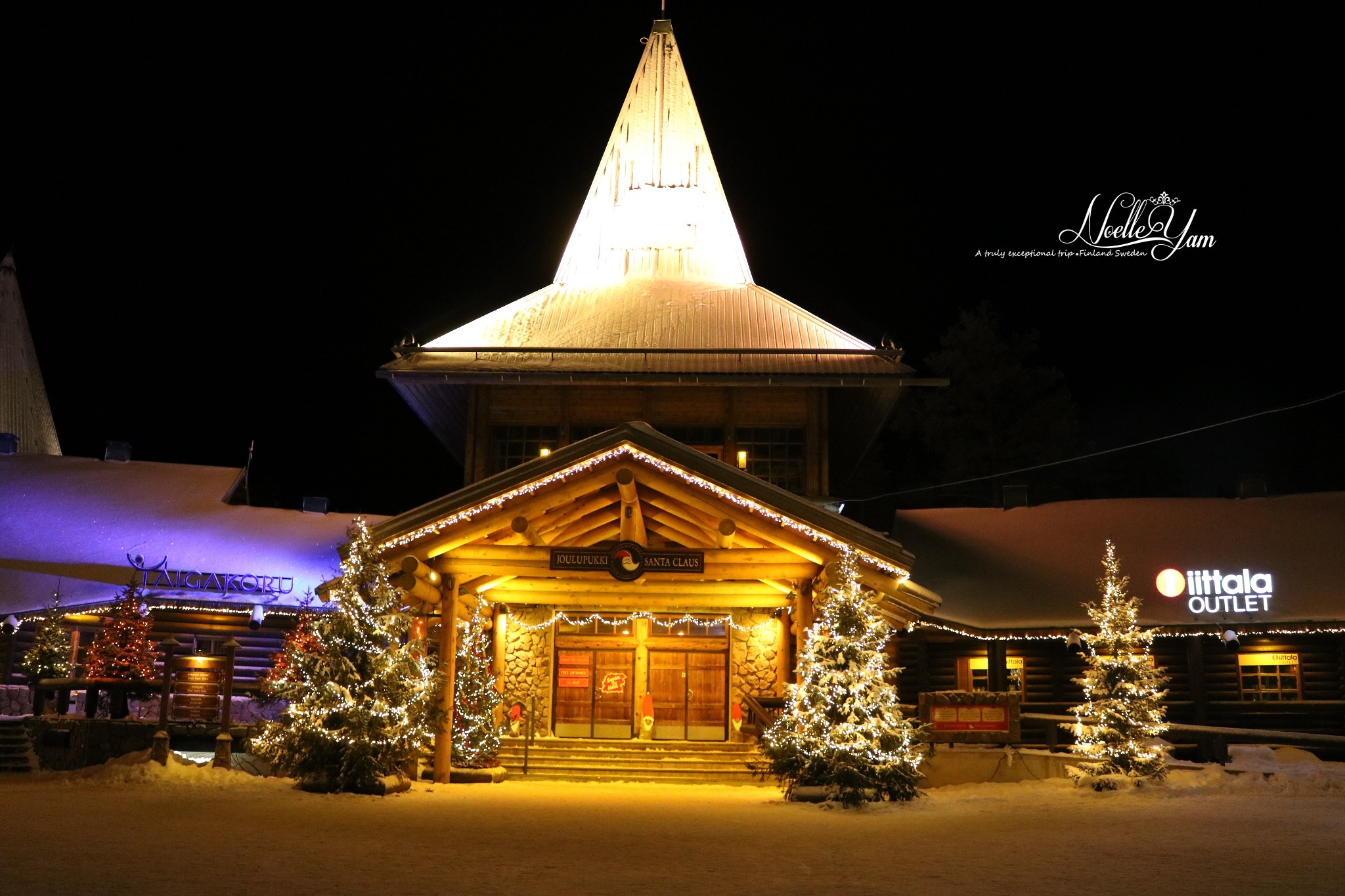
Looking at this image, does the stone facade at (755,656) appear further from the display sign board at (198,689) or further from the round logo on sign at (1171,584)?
the display sign board at (198,689)

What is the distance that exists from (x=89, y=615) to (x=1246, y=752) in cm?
2313

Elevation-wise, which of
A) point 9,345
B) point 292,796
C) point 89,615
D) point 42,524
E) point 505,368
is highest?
point 9,345

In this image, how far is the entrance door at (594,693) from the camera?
22.4m

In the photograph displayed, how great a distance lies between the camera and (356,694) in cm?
1473

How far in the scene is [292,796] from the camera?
544 inches

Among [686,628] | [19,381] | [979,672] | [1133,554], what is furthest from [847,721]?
[19,381]

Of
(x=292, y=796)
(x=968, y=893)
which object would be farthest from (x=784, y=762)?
(x=968, y=893)

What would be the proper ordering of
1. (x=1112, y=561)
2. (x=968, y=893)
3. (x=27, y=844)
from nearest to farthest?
(x=968, y=893)
(x=27, y=844)
(x=1112, y=561)

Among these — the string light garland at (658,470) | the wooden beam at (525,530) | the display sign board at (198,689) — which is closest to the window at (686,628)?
the wooden beam at (525,530)

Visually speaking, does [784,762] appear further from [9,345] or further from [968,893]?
[9,345]

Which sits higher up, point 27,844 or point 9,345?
point 9,345

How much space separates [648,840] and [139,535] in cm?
2094

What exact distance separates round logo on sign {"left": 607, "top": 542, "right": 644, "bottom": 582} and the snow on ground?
9.61 ft

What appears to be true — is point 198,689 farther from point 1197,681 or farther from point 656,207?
point 1197,681
